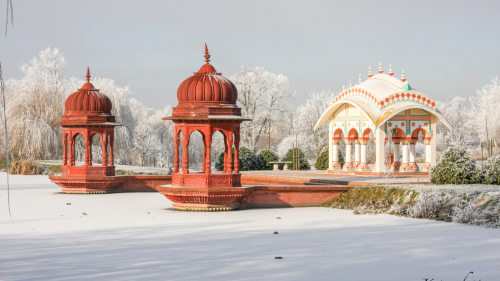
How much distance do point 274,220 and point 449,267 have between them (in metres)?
5.67

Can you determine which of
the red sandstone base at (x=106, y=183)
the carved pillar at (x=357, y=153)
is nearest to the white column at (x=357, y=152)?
the carved pillar at (x=357, y=153)

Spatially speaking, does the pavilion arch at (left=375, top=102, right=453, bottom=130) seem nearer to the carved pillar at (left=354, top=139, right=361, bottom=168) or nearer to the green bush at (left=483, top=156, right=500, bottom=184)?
the carved pillar at (left=354, top=139, right=361, bottom=168)

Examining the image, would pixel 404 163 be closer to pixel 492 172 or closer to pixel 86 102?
pixel 492 172

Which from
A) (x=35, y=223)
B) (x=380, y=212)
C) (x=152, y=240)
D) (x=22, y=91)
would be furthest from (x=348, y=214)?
(x=22, y=91)

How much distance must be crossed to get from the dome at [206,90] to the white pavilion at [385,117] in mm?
7542

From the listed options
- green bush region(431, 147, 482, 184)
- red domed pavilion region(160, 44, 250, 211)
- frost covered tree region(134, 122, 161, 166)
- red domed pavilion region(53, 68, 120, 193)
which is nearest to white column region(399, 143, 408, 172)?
green bush region(431, 147, 482, 184)

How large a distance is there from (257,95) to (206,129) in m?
33.2

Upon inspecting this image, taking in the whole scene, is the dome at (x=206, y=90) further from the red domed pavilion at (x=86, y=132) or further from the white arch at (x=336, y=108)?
the white arch at (x=336, y=108)

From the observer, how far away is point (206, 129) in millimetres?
15562

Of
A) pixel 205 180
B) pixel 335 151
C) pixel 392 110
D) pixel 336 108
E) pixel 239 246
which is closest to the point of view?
pixel 239 246

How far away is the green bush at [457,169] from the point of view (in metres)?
16.3

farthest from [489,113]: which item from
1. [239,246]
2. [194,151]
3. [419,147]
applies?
[239,246]

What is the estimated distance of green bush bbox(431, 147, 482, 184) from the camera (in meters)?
16.3

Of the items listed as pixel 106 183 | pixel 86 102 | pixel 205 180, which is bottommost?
pixel 106 183
